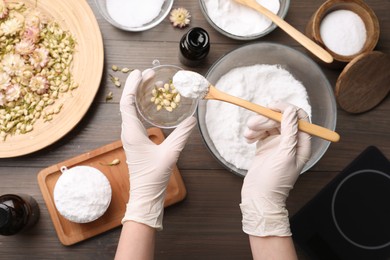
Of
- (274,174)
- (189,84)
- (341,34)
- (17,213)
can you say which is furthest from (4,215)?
(341,34)

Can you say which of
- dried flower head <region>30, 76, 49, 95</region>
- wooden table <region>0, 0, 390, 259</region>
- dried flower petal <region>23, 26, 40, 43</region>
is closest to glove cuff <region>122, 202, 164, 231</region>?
wooden table <region>0, 0, 390, 259</region>

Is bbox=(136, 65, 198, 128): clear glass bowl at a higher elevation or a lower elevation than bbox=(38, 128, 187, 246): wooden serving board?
higher

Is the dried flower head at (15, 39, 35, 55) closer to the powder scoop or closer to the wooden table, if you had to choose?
the wooden table

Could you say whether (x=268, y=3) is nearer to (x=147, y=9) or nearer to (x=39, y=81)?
(x=147, y=9)

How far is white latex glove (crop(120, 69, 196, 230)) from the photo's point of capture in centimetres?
93

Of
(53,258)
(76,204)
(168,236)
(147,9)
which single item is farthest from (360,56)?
(53,258)

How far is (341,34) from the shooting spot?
40.8 inches

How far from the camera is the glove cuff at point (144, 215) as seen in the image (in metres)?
0.91

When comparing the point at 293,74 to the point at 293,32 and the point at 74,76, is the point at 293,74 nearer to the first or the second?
the point at 293,32

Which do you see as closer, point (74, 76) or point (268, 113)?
point (268, 113)

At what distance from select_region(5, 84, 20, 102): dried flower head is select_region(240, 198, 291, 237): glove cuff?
590 mm

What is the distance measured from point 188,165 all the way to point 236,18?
380 millimetres

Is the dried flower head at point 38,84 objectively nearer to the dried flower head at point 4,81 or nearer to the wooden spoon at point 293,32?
the dried flower head at point 4,81

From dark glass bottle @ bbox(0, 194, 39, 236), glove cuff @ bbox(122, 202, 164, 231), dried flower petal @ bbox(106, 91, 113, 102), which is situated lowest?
dark glass bottle @ bbox(0, 194, 39, 236)
